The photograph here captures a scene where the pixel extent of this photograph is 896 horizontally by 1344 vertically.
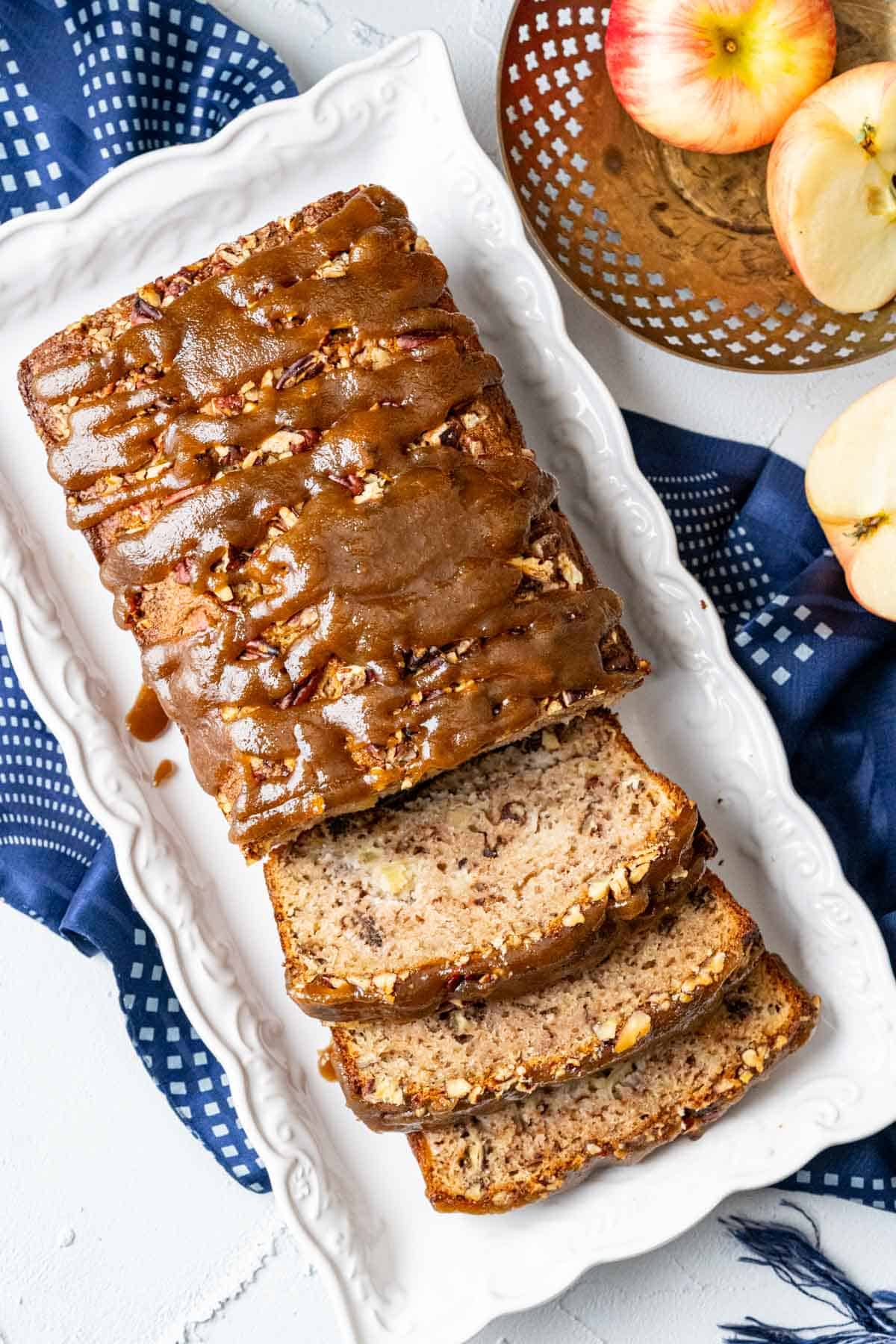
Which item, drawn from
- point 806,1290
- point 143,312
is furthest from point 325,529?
point 806,1290

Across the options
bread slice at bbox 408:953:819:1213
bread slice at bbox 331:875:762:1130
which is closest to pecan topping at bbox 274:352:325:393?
bread slice at bbox 331:875:762:1130

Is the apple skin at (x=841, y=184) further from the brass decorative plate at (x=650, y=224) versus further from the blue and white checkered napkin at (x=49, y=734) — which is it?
the blue and white checkered napkin at (x=49, y=734)

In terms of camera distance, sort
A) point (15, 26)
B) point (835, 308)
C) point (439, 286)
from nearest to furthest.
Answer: point (439, 286) → point (835, 308) → point (15, 26)

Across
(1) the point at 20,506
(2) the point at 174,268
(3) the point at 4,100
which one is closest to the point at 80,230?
(2) the point at 174,268

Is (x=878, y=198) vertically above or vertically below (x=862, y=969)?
above

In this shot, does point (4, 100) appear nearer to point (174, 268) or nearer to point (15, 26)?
point (15, 26)

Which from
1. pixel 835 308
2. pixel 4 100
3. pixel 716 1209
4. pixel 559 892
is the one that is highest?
pixel 4 100

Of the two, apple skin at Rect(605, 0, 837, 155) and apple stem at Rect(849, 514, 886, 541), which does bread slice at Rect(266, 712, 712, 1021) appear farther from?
apple skin at Rect(605, 0, 837, 155)
